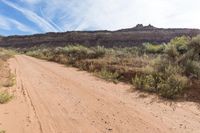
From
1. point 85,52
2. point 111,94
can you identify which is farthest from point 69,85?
point 85,52

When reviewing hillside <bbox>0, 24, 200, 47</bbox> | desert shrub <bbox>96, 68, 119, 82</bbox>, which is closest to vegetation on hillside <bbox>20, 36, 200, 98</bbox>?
desert shrub <bbox>96, 68, 119, 82</bbox>

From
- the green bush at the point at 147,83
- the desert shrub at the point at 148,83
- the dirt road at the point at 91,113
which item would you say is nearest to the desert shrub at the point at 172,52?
the desert shrub at the point at 148,83

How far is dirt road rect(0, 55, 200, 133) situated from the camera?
7.14 m

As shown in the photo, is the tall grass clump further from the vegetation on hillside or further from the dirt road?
the dirt road

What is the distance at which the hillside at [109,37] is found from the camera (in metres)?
62.6

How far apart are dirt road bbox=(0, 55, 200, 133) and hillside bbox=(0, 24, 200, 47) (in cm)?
4658

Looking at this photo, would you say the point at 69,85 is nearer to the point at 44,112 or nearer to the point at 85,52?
the point at 44,112

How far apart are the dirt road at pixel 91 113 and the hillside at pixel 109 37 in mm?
46585

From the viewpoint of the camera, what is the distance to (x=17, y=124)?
721 cm

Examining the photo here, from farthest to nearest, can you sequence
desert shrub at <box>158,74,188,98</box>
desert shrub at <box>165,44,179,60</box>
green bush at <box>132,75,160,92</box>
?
desert shrub at <box>165,44,179,60</box>, green bush at <box>132,75,160,92</box>, desert shrub at <box>158,74,188,98</box>

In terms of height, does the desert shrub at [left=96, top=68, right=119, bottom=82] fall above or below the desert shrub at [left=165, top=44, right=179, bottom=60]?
below

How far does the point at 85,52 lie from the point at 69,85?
556 inches

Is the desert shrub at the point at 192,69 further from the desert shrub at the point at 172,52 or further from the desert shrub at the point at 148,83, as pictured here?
the desert shrub at the point at 172,52

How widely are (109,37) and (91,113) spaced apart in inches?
2400
